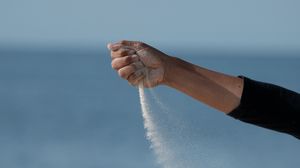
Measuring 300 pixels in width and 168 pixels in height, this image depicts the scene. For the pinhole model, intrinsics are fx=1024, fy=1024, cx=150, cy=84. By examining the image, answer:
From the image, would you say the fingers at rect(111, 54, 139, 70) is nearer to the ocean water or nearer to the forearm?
the forearm

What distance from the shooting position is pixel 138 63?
8.82ft

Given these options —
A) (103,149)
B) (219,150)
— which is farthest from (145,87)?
(103,149)

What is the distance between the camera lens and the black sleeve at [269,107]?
282 centimetres

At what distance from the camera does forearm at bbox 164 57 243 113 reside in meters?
2.78

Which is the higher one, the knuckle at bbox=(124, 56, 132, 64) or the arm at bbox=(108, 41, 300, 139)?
the knuckle at bbox=(124, 56, 132, 64)

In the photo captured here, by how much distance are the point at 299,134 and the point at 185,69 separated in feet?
1.25

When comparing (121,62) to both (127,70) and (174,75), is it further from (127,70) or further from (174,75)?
(174,75)

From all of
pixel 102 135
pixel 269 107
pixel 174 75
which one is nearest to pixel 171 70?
pixel 174 75

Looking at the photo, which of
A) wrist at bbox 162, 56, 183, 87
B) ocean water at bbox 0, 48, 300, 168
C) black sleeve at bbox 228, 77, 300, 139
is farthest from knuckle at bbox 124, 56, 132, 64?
ocean water at bbox 0, 48, 300, 168

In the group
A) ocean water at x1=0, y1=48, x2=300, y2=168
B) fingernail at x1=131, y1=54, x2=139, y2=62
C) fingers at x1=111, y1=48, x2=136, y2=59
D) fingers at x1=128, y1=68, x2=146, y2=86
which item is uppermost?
fingers at x1=111, y1=48, x2=136, y2=59

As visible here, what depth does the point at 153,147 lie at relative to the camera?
2719 millimetres

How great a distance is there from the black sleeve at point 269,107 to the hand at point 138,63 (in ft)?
0.82

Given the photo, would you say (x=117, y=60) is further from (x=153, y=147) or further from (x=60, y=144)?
(x=60, y=144)

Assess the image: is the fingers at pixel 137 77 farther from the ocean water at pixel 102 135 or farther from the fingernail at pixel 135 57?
the ocean water at pixel 102 135
